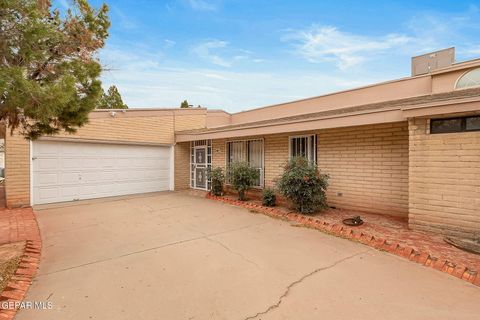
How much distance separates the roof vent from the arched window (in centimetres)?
221

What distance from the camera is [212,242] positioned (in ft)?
16.9

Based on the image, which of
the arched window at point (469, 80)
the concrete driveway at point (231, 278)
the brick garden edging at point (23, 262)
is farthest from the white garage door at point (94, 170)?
the arched window at point (469, 80)

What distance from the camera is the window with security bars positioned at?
1002 cm

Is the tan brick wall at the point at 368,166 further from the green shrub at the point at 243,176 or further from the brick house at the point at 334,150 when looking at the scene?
the green shrub at the point at 243,176

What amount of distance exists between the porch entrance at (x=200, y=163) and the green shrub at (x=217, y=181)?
144 centimetres

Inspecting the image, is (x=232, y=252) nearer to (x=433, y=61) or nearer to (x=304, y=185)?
(x=304, y=185)

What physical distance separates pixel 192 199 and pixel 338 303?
25.9ft

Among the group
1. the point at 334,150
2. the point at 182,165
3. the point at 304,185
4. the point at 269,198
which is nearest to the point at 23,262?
the point at 304,185

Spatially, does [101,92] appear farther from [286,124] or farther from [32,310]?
[286,124]

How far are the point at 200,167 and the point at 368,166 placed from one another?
7.78m

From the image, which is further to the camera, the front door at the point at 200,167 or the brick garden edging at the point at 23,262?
the front door at the point at 200,167

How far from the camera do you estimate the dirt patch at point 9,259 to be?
355 cm

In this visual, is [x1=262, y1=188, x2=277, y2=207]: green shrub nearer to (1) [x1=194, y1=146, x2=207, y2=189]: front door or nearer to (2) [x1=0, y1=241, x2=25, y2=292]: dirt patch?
(1) [x1=194, y1=146, x2=207, y2=189]: front door

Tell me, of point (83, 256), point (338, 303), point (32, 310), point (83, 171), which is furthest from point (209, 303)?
point (83, 171)
